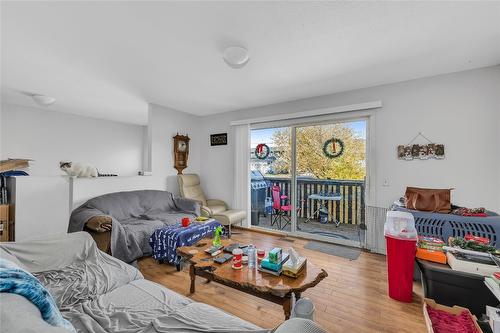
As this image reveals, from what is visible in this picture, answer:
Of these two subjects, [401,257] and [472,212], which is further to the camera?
[472,212]

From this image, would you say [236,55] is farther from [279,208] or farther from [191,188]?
[191,188]

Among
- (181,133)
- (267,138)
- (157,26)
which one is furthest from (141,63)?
(267,138)

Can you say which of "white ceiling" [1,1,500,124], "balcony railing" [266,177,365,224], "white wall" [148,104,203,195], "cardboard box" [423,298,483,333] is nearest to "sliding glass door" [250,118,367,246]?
"balcony railing" [266,177,365,224]

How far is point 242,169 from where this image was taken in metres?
4.20

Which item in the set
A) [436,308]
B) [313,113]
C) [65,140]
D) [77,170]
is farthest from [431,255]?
[65,140]

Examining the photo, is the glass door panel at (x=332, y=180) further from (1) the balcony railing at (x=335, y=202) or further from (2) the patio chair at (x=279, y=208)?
(2) the patio chair at (x=279, y=208)

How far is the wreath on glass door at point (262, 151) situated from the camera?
4242 mm

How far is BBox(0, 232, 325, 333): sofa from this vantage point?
0.83 metres

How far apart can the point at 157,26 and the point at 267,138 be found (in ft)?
9.00

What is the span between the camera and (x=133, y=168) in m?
6.09

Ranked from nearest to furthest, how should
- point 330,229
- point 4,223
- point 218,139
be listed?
1. point 4,223
2. point 330,229
3. point 218,139

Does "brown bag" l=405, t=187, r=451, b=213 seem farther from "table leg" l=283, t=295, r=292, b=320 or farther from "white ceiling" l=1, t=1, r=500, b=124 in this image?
"table leg" l=283, t=295, r=292, b=320

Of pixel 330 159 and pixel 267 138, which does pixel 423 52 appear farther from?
pixel 267 138

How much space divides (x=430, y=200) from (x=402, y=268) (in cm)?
93
